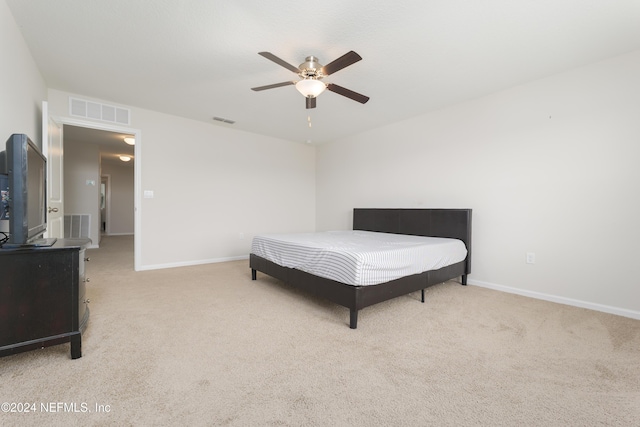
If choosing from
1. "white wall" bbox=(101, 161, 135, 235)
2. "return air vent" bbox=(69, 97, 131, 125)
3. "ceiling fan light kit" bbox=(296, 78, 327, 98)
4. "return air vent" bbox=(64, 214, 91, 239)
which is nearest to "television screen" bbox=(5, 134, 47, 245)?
"ceiling fan light kit" bbox=(296, 78, 327, 98)

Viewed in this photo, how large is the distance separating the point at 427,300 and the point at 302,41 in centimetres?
285

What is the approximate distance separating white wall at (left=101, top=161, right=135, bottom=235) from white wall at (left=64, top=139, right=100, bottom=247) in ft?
8.62

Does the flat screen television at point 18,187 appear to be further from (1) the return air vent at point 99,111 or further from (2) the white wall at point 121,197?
(2) the white wall at point 121,197

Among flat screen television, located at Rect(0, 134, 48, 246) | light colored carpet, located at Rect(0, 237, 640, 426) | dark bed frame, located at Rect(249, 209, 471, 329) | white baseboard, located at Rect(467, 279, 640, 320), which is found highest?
flat screen television, located at Rect(0, 134, 48, 246)

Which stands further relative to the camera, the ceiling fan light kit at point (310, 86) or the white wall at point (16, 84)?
the ceiling fan light kit at point (310, 86)

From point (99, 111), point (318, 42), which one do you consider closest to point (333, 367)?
point (318, 42)

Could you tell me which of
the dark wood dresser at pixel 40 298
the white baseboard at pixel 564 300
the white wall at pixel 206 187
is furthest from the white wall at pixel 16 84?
the white baseboard at pixel 564 300

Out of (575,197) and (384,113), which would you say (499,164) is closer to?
(575,197)

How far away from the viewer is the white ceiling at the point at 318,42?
2.00m

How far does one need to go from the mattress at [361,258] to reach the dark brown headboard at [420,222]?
267 millimetres

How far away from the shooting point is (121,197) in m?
9.25

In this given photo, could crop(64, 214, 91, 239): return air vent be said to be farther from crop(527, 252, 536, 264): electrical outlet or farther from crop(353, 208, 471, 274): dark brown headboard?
crop(527, 252, 536, 264): electrical outlet

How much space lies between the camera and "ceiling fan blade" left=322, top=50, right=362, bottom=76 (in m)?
1.97

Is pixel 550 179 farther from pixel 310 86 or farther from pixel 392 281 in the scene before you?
pixel 310 86
